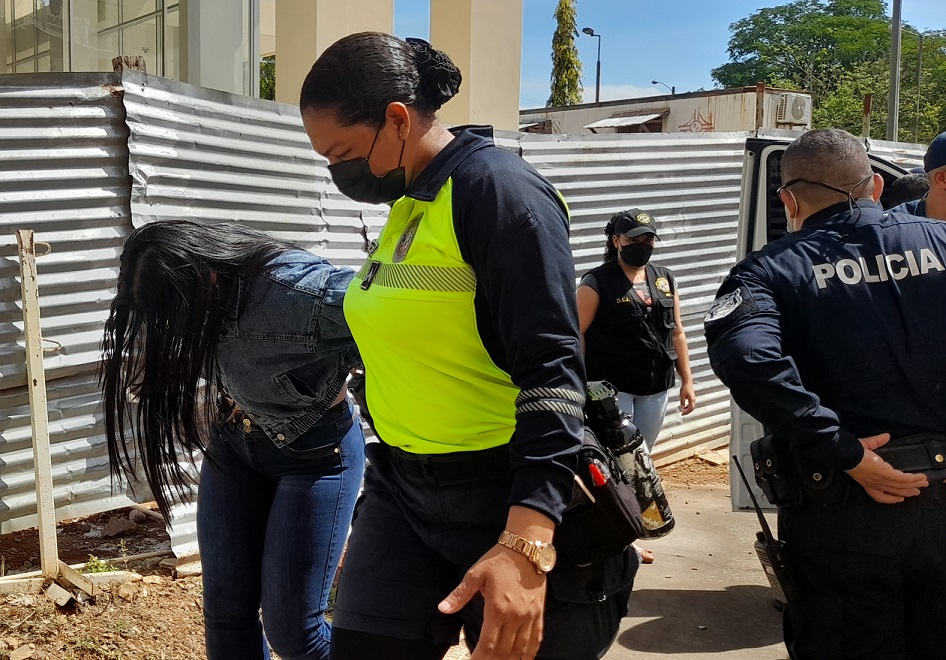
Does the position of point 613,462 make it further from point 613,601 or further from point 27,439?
point 27,439

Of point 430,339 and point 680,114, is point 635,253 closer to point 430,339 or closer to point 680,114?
point 430,339

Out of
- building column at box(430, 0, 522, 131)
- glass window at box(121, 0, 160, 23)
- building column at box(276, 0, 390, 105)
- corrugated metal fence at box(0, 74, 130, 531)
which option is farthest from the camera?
building column at box(430, 0, 522, 131)

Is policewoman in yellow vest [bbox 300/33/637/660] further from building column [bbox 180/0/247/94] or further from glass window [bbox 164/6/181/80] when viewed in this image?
glass window [bbox 164/6/181/80]

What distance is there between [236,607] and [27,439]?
192 cm

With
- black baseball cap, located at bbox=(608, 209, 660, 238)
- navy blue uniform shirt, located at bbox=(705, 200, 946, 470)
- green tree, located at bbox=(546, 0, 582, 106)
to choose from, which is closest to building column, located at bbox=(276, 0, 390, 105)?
black baseball cap, located at bbox=(608, 209, 660, 238)

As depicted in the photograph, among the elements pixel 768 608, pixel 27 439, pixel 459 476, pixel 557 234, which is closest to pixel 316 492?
pixel 459 476

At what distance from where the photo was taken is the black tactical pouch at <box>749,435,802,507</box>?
99.1 inches

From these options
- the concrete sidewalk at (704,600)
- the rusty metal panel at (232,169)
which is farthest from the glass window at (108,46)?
the concrete sidewalk at (704,600)

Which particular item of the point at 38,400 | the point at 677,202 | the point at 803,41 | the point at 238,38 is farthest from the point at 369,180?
the point at 803,41

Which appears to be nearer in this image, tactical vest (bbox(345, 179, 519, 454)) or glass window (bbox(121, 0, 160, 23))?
tactical vest (bbox(345, 179, 519, 454))

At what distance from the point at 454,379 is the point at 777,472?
1197mm

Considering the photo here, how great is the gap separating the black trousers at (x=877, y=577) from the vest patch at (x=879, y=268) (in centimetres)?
53

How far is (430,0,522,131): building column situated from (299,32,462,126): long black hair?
9239 millimetres

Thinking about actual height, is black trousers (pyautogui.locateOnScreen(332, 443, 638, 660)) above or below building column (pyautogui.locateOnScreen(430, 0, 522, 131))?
below
